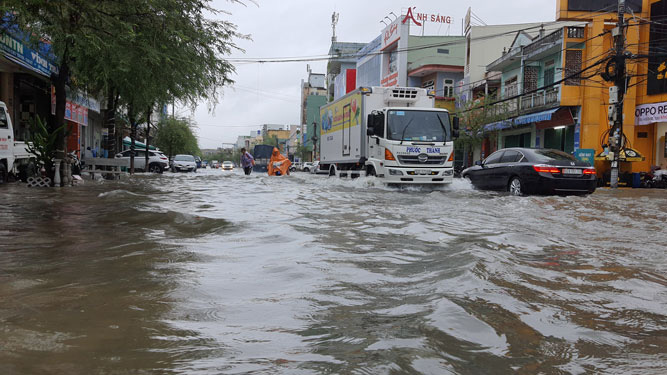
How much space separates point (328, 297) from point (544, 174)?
965cm

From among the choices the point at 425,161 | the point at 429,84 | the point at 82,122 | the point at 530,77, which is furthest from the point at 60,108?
the point at 429,84

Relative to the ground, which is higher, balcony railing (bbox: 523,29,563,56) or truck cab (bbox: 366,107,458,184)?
balcony railing (bbox: 523,29,563,56)

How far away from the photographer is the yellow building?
2397 cm

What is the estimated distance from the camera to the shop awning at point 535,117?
86.9 feet

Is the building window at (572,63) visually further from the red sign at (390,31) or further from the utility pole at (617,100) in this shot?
the red sign at (390,31)

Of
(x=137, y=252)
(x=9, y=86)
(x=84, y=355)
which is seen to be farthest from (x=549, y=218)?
(x=9, y=86)

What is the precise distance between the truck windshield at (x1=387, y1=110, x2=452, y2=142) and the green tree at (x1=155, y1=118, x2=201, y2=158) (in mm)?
41469

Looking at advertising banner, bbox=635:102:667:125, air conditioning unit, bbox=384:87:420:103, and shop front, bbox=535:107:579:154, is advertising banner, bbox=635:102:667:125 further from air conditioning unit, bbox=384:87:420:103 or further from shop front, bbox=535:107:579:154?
air conditioning unit, bbox=384:87:420:103

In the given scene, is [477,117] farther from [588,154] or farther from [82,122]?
[82,122]

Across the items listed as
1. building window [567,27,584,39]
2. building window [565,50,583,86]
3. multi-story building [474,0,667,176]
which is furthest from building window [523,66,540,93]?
building window [567,27,584,39]

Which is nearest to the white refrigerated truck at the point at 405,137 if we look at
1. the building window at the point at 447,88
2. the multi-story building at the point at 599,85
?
the multi-story building at the point at 599,85

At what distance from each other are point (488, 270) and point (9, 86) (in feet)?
64.1

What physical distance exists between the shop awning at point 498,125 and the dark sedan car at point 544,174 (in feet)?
64.5

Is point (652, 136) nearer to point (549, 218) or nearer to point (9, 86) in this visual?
point (549, 218)
